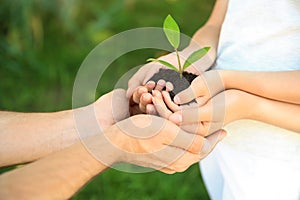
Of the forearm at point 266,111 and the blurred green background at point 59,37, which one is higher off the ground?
the forearm at point 266,111

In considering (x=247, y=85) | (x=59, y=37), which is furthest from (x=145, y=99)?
(x=59, y=37)

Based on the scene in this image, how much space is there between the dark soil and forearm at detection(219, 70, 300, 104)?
0.08 meters

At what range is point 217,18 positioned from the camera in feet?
5.94

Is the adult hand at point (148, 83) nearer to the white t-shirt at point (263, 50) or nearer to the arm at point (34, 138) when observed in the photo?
the white t-shirt at point (263, 50)

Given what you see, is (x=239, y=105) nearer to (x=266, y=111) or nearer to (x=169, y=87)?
(x=266, y=111)

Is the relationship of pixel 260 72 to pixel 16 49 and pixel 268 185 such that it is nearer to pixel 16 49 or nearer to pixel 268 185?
pixel 268 185

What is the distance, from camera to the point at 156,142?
1.38m

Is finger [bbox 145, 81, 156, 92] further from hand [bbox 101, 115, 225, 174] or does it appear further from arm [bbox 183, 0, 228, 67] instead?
arm [bbox 183, 0, 228, 67]

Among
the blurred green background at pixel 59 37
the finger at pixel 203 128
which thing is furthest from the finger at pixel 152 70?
the blurred green background at pixel 59 37

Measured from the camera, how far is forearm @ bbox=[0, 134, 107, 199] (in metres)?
1.34

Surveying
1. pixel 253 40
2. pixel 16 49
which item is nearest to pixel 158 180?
pixel 253 40

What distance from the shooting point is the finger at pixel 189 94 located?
1.41 meters

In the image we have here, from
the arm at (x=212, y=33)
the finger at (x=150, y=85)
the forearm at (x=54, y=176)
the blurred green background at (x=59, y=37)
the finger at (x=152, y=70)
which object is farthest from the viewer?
the blurred green background at (x=59, y=37)

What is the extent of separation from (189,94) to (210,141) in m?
0.12
